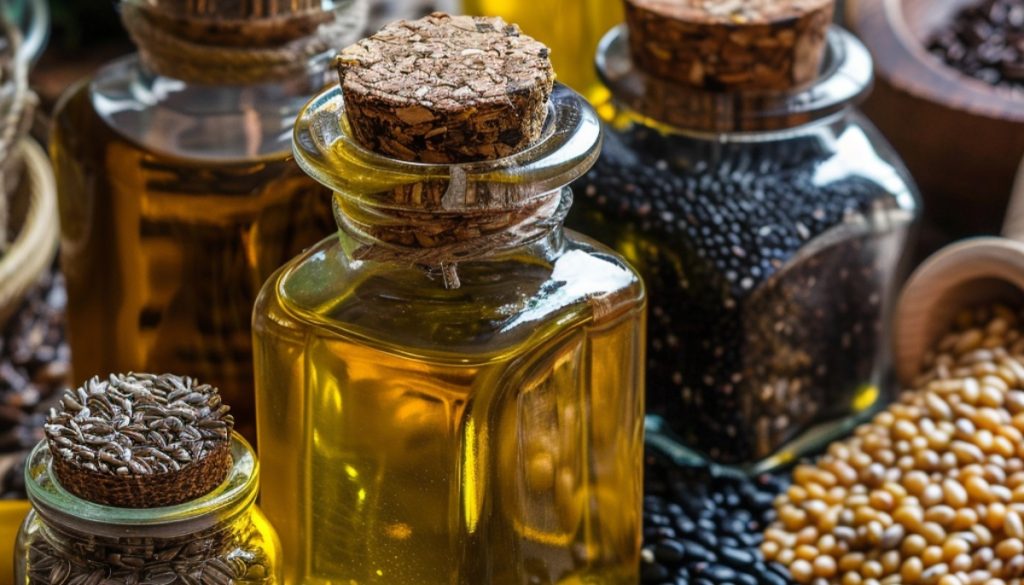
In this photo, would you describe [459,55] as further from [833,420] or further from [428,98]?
[833,420]

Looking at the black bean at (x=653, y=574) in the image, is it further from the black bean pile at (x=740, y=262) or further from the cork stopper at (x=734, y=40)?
the cork stopper at (x=734, y=40)

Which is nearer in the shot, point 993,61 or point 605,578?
point 605,578

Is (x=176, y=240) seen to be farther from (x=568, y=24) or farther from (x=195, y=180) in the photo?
(x=568, y=24)

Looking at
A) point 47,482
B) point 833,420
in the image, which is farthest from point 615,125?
point 47,482

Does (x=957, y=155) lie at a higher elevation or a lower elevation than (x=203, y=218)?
lower

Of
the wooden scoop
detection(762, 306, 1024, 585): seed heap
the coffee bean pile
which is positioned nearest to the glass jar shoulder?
detection(762, 306, 1024, 585): seed heap

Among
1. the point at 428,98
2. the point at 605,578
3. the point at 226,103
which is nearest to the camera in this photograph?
the point at 428,98

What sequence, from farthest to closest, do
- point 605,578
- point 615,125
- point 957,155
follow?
point 957,155 → point 615,125 → point 605,578
